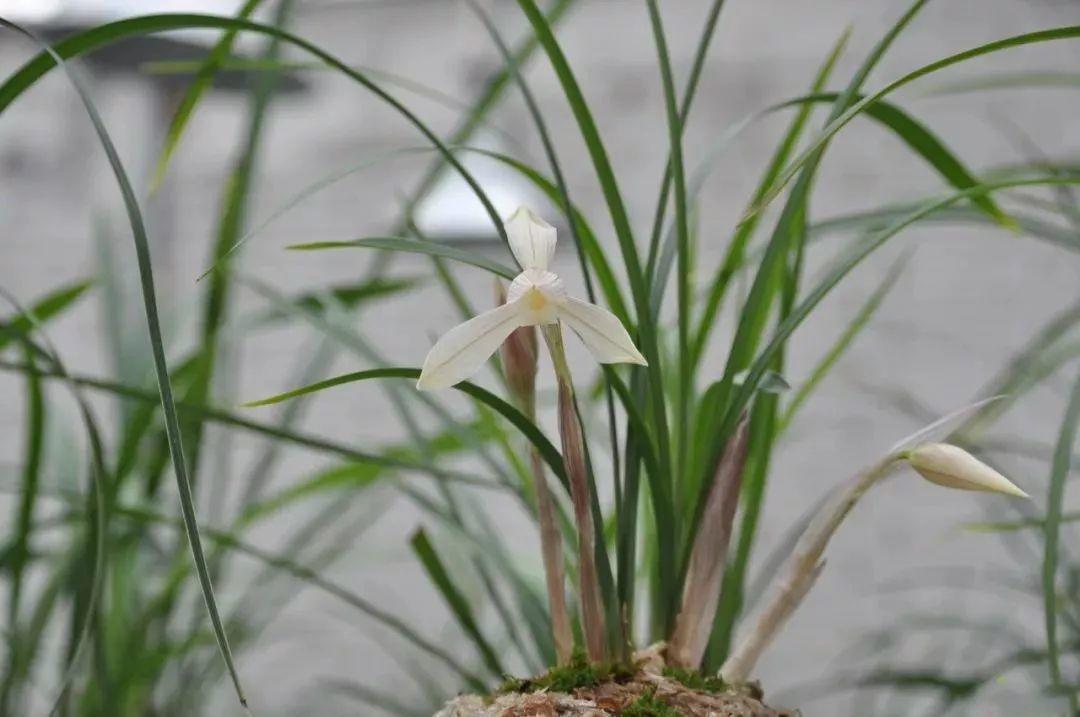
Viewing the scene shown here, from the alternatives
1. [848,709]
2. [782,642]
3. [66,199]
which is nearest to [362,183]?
[66,199]

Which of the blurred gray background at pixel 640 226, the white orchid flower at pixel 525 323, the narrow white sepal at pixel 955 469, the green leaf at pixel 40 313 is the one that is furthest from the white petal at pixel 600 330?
the blurred gray background at pixel 640 226

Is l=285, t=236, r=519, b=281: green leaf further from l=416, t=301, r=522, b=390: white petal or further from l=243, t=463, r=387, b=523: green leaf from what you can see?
l=243, t=463, r=387, b=523: green leaf

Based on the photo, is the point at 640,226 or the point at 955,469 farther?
the point at 640,226

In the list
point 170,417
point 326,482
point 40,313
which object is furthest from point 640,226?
point 170,417

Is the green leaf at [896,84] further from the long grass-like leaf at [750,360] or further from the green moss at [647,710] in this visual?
the green moss at [647,710]

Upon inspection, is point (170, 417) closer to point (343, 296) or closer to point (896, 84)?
point (896, 84)

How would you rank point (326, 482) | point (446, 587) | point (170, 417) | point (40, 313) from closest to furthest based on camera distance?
point (170, 417) < point (446, 587) < point (40, 313) < point (326, 482)

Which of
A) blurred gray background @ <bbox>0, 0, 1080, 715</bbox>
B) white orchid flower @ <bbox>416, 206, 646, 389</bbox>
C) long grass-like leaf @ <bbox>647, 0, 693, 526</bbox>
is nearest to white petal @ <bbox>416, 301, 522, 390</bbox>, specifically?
white orchid flower @ <bbox>416, 206, 646, 389</bbox>

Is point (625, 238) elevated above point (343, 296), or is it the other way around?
point (343, 296)
